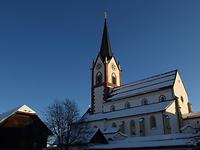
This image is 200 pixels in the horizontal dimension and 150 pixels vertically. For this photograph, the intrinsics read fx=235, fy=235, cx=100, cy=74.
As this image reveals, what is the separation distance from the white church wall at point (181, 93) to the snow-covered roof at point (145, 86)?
54.3 inches

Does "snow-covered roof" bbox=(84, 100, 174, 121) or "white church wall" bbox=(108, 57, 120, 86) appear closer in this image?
"snow-covered roof" bbox=(84, 100, 174, 121)

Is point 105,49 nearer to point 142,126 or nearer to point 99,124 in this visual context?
point 99,124

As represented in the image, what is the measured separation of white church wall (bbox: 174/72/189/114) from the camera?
4761 cm

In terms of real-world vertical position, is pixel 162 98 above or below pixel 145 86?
below

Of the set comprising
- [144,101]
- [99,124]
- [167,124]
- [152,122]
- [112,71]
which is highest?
[112,71]

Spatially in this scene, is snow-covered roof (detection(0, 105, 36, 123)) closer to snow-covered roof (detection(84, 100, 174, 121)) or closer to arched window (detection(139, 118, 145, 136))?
arched window (detection(139, 118, 145, 136))

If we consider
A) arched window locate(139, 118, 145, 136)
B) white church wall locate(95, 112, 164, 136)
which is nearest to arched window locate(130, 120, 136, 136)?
white church wall locate(95, 112, 164, 136)

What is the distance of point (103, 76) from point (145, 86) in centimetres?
1259

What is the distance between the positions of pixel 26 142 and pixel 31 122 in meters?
2.27

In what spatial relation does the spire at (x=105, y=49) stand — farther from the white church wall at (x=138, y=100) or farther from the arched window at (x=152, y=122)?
the arched window at (x=152, y=122)

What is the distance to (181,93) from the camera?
1948 inches

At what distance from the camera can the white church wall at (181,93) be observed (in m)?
47.6

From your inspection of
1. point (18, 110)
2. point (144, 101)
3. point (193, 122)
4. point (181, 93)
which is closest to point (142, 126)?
point (144, 101)

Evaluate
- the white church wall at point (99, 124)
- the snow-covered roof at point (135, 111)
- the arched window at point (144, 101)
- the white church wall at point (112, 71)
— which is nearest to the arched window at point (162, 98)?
the snow-covered roof at point (135, 111)
